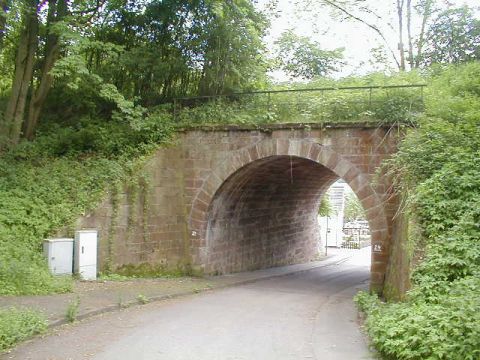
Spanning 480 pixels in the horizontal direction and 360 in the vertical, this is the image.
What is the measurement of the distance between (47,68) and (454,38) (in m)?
14.2

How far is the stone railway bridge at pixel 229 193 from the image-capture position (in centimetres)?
1290

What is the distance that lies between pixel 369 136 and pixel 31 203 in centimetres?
827

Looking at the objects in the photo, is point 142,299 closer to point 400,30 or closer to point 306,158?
point 306,158

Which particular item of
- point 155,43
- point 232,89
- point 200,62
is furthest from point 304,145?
point 155,43

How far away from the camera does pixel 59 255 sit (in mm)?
11188

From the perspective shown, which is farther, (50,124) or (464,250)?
(50,124)

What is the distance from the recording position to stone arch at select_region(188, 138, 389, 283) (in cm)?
1284

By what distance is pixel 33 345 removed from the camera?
6758 millimetres

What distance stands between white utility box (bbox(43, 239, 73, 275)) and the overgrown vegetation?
6.35m

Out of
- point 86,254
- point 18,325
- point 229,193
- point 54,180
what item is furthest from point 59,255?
point 229,193

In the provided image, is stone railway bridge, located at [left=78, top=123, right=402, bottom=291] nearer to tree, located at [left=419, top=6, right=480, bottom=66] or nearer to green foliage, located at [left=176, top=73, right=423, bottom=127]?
green foliage, located at [left=176, top=73, right=423, bottom=127]

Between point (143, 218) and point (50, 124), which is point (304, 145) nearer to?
point (143, 218)

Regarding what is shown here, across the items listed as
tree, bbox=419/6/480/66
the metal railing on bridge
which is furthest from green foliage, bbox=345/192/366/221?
the metal railing on bridge

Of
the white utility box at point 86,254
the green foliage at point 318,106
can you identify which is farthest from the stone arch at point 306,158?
the white utility box at point 86,254
